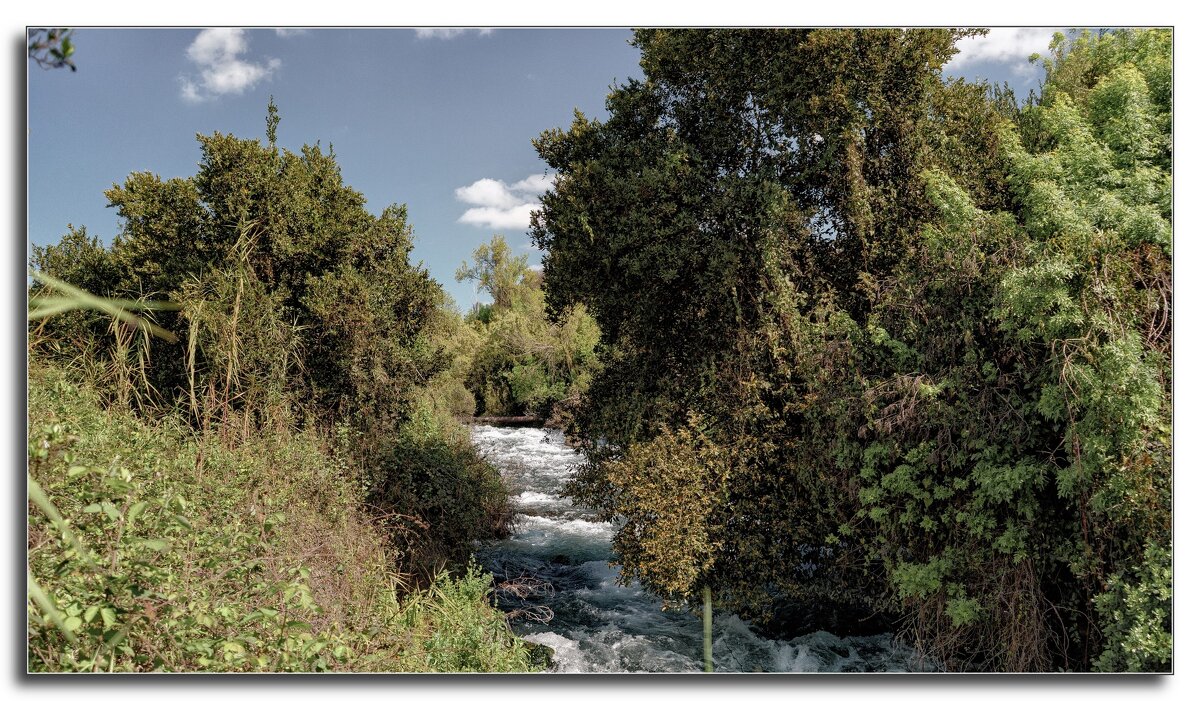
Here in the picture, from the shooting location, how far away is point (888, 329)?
17.8 feet

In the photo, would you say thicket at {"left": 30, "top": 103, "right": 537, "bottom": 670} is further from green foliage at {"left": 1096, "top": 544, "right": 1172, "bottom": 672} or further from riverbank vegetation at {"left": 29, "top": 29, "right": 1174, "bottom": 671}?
green foliage at {"left": 1096, "top": 544, "right": 1172, "bottom": 672}

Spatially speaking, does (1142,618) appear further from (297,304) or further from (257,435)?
(297,304)

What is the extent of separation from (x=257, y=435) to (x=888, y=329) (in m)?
5.33

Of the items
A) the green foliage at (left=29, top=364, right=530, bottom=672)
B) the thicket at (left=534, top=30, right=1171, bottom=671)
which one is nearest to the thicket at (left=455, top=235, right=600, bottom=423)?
the thicket at (left=534, top=30, right=1171, bottom=671)

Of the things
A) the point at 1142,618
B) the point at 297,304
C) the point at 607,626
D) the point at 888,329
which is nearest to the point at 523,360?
the point at 297,304

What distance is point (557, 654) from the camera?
616cm

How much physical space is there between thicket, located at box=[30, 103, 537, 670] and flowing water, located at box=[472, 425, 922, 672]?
0.73 meters

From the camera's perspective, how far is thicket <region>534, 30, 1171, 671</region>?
153 inches

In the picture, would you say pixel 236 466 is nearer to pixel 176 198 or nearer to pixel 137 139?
pixel 137 139

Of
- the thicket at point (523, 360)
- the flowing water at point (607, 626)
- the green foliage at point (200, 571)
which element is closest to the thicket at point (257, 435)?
the green foliage at point (200, 571)

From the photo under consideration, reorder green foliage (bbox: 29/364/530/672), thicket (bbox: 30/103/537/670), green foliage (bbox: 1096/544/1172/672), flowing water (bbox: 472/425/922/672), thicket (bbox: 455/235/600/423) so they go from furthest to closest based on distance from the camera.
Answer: thicket (bbox: 455/235/600/423) → flowing water (bbox: 472/425/922/672) → green foliage (bbox: 1096/544/1172/672) → thicket (bbox: 30/103/537/670) → green foliage (bbox: 29/364/530/672)

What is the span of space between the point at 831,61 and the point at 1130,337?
10.7 feet

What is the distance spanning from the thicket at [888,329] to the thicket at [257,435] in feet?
6.30

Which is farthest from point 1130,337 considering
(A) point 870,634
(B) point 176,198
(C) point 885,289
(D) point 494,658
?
(B) point 176,198
